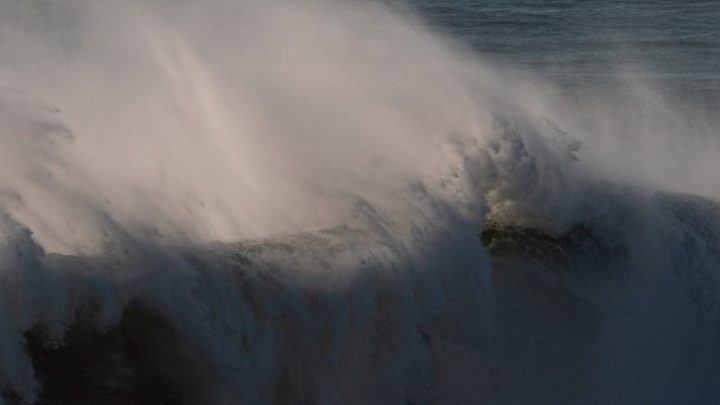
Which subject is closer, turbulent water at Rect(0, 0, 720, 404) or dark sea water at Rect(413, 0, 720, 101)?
turbulent water at Rect(0, 0, 720, 404)

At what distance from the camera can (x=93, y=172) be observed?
9.91 meters

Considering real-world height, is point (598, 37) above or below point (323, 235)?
below

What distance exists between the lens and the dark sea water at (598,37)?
24.8 m

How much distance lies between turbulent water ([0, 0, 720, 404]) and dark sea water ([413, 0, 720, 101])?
25.5ft

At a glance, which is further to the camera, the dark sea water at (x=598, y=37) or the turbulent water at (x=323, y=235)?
the dark sea water at (x=598, y=37)

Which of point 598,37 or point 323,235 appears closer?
point 323,235

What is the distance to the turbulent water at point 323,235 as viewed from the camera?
337 inches

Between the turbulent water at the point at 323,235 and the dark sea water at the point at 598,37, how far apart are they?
777 cm

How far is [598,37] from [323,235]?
18.3 metres

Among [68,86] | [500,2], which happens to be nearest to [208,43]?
[68,86]

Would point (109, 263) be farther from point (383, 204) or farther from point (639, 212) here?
point (639, 212)

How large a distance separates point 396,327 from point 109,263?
2.08 m

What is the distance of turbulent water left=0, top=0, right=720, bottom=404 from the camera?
8.57 meters

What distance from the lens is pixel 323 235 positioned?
33.2ft
